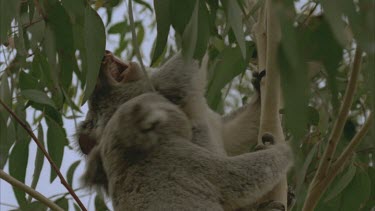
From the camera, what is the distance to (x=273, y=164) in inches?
119

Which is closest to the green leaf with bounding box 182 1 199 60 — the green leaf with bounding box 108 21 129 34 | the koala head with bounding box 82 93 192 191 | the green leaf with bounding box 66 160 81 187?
the koala head with bounding box 82 93 192 191

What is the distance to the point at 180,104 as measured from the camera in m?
3.58

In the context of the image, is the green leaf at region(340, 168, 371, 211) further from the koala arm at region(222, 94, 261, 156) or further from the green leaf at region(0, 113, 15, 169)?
the green leaf at region(0, 113, 15, 169)

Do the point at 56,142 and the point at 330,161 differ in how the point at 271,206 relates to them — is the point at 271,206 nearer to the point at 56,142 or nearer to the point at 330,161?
the point at 330,161

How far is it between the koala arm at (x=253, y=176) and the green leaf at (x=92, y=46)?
92 centimetres

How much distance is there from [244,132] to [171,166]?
30.2 inches

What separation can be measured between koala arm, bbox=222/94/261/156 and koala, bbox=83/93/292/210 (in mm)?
461

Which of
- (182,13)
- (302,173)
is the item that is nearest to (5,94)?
(182,13)

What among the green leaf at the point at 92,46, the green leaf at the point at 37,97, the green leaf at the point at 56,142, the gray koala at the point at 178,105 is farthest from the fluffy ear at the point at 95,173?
the green leaf at the point at 92,46

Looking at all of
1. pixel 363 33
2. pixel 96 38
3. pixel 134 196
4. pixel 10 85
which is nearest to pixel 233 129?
pixel 134 196

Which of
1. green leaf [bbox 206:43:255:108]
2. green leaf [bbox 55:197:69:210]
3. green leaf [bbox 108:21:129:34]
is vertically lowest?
green leaf [bbox 55:197:69:210]

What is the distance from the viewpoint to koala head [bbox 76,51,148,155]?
3.74 m

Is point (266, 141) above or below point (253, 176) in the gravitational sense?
above

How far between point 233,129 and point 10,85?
1.24m
